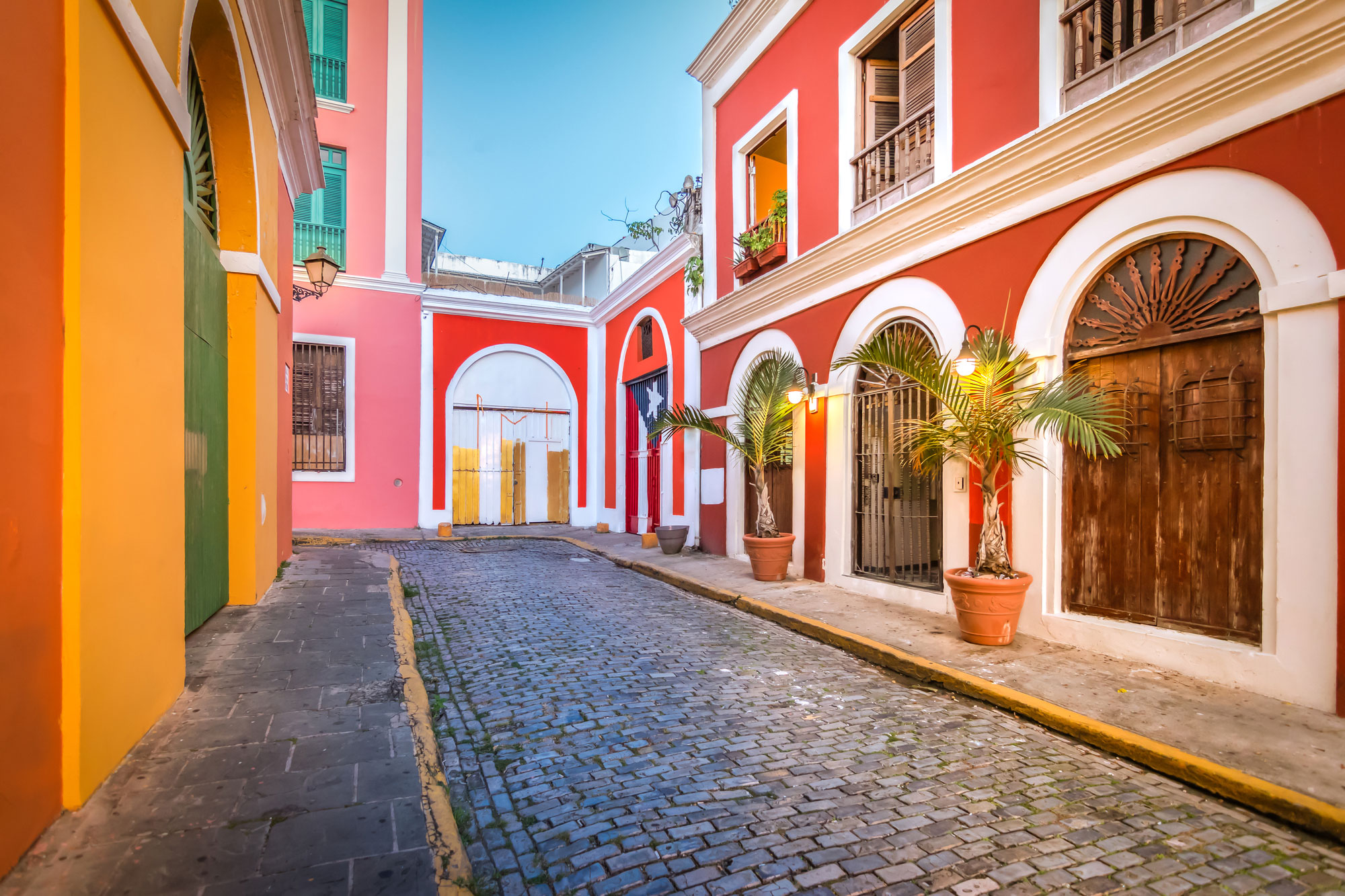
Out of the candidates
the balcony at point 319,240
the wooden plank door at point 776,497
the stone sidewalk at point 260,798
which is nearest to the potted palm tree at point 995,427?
the wooden plank door at point 776,497

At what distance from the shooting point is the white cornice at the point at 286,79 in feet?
19.4

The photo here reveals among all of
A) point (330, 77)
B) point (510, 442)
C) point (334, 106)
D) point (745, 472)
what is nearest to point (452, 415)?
point (510, 442)

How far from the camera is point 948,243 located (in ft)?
21.4

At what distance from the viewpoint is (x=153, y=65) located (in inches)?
127

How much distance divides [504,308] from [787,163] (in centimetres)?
821

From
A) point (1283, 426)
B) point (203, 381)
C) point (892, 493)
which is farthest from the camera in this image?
point (892, 493)

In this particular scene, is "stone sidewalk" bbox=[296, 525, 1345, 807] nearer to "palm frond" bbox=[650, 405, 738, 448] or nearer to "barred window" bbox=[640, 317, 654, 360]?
"palm frond" bbox=[650, 405, 738, 448]

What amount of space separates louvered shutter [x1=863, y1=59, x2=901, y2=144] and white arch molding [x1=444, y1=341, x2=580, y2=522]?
391 inches

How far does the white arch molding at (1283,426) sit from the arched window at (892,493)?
7.62ft

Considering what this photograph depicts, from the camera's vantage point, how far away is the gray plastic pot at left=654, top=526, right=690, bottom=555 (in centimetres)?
1090

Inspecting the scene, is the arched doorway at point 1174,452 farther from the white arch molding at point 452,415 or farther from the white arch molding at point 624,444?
the white arch molding at point 452,415

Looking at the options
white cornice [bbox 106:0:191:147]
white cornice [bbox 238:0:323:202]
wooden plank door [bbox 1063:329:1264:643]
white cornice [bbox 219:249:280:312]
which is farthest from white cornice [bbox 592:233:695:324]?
white cornice [bbox 106:0:191:147]

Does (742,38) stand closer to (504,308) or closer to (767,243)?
(767,243)

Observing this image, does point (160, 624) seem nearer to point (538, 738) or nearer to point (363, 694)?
point (363, 694)
